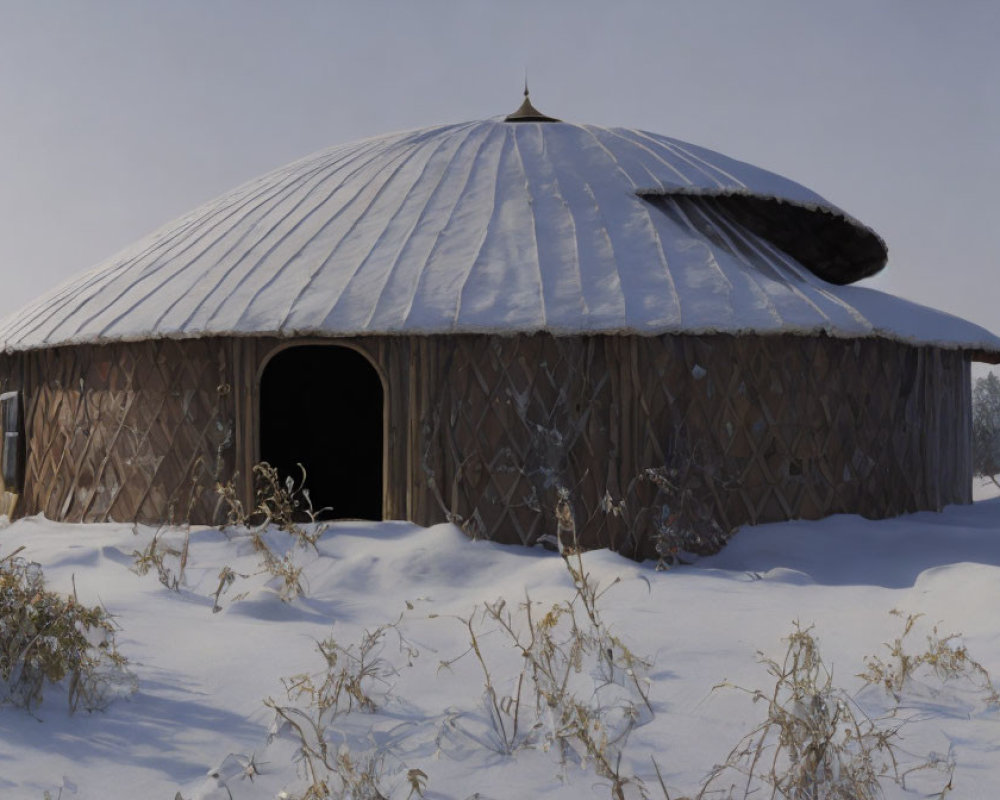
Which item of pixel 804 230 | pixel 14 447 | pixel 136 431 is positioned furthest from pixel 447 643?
pixel 804 230

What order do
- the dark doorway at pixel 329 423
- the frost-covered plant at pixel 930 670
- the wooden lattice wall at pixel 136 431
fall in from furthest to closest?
the dark doorway at pixel 329 423, the wooden lattice wall at pixel 136 431, the frost-covered plant at pixel 930 670

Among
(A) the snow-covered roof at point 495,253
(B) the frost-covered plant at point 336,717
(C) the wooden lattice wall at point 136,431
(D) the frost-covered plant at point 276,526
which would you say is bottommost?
(B) the frost-covered plant at point 336,717

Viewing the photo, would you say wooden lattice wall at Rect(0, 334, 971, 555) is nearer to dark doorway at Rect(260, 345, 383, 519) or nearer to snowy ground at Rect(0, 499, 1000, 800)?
snowy ground at Rect(0, 499, 1000, 800)

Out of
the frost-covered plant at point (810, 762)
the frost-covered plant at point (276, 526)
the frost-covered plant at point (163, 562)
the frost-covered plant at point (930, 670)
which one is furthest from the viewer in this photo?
the frost-covered plant at point (163, 562)

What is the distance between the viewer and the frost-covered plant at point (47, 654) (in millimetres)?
3490

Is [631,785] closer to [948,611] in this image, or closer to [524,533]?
[948,611]

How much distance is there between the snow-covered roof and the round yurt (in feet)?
0.09

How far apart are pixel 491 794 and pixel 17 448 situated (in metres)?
6.61

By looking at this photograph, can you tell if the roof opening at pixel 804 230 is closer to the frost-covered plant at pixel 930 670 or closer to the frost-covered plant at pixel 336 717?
the frost-covered plant at pixel 930 670

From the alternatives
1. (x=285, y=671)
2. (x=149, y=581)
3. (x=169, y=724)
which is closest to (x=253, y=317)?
(x=149, y=581)

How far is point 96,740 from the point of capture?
3.27 meters

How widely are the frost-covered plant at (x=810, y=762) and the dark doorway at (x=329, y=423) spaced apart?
7.69 meters

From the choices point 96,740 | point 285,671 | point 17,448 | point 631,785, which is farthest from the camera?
point 17,448

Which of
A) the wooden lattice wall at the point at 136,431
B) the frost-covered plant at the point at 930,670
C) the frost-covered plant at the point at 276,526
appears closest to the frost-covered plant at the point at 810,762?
the frost-covered plant at the point at 930,670
